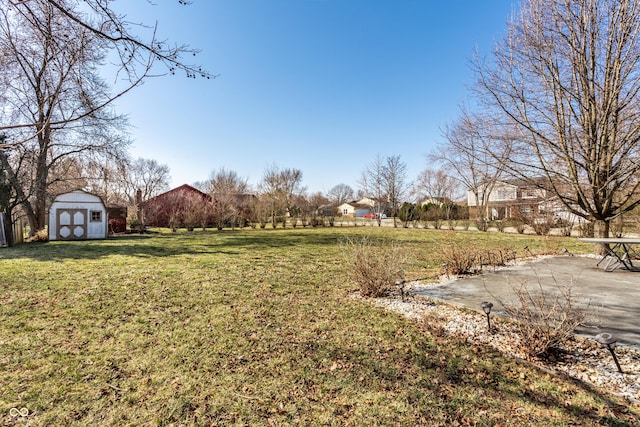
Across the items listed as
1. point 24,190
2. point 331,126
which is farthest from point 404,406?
point 24,190

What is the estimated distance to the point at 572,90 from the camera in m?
7.19

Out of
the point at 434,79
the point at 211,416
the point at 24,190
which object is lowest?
the point at 211,416

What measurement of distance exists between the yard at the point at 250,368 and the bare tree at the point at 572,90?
6761 mm

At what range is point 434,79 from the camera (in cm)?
1149

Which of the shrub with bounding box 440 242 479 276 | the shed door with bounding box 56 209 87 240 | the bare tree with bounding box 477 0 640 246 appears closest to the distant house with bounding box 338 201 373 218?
the shed door with bounding box 56 209 87 240

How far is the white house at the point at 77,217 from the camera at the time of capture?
1479 cm

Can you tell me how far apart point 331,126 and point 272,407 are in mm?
17748

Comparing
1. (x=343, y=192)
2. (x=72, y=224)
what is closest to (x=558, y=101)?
(x=72, y=224)

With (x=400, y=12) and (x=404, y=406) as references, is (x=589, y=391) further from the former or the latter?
(x=400, y=12)

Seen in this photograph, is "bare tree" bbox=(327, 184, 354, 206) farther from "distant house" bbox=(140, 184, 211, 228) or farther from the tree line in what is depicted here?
the tree line

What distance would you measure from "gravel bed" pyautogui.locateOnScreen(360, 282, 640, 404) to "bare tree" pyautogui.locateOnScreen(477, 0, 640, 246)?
5710mm

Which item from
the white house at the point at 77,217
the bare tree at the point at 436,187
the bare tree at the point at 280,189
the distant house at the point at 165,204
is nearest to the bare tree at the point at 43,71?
the white house at the point at 77,217

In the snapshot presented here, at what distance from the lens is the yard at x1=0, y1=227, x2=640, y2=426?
88.8 inches

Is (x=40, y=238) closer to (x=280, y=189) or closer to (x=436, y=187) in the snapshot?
(x=280, y=189)
